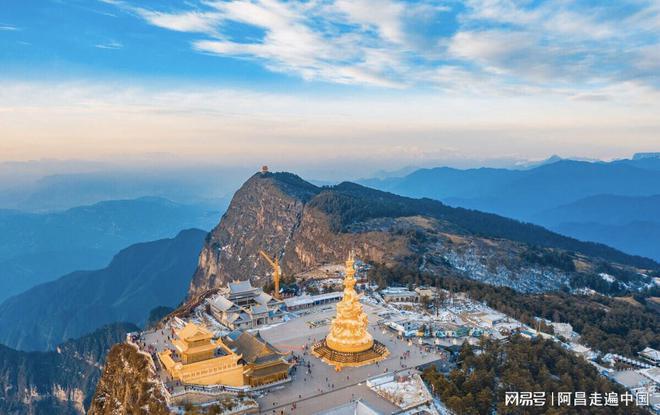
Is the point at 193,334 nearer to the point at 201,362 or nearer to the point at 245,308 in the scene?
the point at 201,362

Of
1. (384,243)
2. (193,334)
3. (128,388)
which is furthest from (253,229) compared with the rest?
(193,334)

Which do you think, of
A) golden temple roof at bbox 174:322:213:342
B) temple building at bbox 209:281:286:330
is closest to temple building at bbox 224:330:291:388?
golden temple roof at bbox 174:322:213:342

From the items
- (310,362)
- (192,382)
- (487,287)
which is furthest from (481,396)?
(487,287)

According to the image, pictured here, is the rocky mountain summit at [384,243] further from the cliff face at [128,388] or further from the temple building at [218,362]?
the cliff face at [128,388]

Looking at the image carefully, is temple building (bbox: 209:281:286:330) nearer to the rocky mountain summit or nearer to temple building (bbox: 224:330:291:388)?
temple building (bbox: 224:330:291:388)

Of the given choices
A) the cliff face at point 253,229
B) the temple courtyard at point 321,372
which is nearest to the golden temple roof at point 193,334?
the temple courtyard at point 321,372
